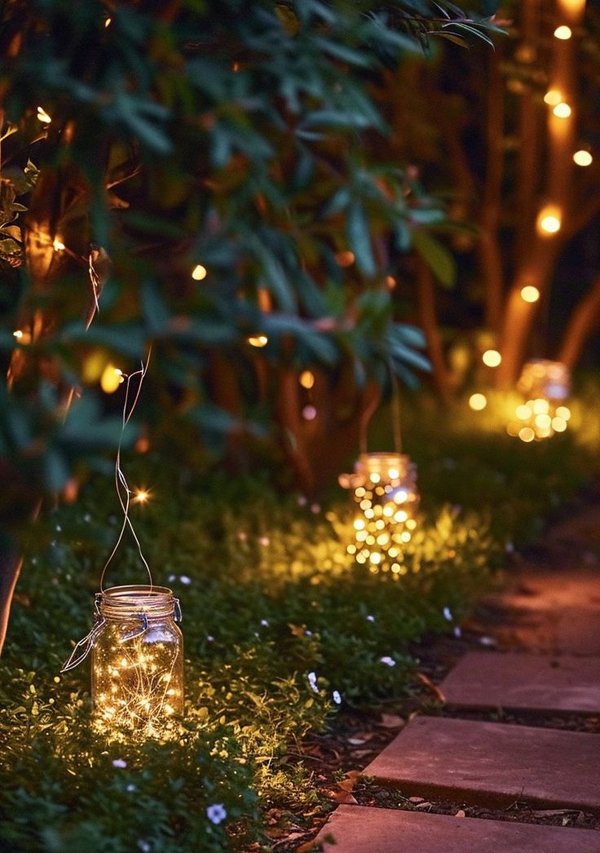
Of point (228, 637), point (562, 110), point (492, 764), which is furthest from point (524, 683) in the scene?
point (562, 110)

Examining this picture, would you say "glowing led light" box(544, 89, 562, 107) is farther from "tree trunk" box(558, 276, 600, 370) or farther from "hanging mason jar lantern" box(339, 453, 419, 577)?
"hanging mason jar lantern" box(339, 453, 419, 577)

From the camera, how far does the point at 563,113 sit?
788 centimetres

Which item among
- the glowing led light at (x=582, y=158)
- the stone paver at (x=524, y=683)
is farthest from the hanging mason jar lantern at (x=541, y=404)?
the stone paver at (x=524, y=683)

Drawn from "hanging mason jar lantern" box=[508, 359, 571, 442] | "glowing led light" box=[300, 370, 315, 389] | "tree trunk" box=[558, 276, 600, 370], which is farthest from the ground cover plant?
"tree trunk" box=[558, 276, 600, 370]

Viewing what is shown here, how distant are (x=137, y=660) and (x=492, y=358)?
21.6ft

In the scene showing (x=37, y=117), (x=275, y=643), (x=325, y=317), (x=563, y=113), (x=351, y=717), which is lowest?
(x=351, y=717)

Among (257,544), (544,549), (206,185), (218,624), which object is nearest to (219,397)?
(257,544)

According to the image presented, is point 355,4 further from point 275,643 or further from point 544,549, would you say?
point 544,549

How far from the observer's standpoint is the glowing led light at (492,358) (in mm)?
9305

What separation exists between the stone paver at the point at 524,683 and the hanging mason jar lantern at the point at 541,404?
154 inches

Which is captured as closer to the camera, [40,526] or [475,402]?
[40,526]

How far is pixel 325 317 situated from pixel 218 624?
2.29m

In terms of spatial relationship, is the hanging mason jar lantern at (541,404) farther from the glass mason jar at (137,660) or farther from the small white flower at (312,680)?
the glass mason jar at (137,660)

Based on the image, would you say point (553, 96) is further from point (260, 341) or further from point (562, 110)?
point (260, 341)
